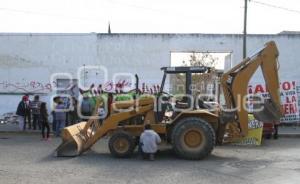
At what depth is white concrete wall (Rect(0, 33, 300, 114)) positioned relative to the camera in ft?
92.4

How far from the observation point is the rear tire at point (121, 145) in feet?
51.2

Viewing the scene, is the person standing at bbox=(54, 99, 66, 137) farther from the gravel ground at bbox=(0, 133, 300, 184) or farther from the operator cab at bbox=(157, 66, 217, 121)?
the operator cab at bbox=(157, 66, 217, 121)

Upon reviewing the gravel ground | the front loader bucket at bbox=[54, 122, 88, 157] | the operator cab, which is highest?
the operator cab

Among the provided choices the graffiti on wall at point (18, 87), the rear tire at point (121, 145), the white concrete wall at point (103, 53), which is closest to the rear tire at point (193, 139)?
the rear tire at point (121, 145)

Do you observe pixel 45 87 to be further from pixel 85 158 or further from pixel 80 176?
pixel 80 176

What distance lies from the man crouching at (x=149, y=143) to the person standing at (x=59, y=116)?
730 cm

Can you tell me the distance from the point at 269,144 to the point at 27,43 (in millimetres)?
14723

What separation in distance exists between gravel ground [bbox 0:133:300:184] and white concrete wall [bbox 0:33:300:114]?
10464 millimetres

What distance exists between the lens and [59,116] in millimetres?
21844

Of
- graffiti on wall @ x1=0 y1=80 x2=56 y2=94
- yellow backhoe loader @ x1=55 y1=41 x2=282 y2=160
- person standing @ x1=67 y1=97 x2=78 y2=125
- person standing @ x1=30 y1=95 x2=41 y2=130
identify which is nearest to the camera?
yellow backhoe loader @ x1=55 y1=41 x2=282 y2=160

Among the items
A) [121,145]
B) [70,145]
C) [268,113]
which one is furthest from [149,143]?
[268,113]

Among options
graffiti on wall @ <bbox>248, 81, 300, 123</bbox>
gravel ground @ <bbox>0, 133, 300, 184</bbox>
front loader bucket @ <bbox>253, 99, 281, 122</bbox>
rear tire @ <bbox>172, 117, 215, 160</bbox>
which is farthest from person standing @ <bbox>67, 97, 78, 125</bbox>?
front loader bucket @ <bbox>253, 99, 281, 122</bbox>

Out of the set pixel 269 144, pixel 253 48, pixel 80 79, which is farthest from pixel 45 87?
pixel 269 144

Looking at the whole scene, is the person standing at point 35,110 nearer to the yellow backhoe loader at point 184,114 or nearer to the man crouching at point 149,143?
the yellow backhoe loader at point 184,114
